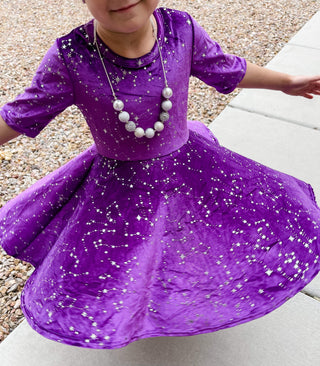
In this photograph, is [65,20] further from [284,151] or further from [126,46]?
[126,46]

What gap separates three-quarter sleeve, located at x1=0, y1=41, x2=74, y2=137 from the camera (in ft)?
3.90

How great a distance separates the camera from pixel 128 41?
3.90 ft

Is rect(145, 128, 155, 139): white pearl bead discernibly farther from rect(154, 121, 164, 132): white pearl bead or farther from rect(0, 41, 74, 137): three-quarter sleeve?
rect(0, 41, 74, 137): three-quarter sleeve

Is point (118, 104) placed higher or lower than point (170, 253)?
higher

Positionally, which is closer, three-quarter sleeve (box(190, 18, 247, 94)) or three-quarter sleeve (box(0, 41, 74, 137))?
three-quarter sleeve (box(0, 41, 74, 137))

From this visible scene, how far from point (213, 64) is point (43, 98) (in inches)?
21.6

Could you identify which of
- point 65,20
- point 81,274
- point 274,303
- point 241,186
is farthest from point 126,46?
point 65,20

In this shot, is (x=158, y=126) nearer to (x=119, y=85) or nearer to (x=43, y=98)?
(x=119, y=85)

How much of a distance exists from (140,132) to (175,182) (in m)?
0.19

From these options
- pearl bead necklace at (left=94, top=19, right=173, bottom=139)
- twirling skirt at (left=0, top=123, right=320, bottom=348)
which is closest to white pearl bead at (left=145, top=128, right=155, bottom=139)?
pearl bead necklace at (left=94, top=19, right=173, bottom=139)

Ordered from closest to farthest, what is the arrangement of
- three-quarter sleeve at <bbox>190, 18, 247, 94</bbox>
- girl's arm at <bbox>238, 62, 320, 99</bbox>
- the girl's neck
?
the girl's neck < three-quarter sleeve at <bbox>190, 18, 247, 94</bbox> < girl's arm at <bbox>238, 62, 320, 99</bbox>

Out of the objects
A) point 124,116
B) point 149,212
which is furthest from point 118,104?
point 149,212

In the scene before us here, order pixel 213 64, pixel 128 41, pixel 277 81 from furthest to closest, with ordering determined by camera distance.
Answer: pixel 277 81
pixel 213 64
pixel 128 41

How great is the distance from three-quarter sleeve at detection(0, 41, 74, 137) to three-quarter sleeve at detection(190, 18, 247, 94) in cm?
41
